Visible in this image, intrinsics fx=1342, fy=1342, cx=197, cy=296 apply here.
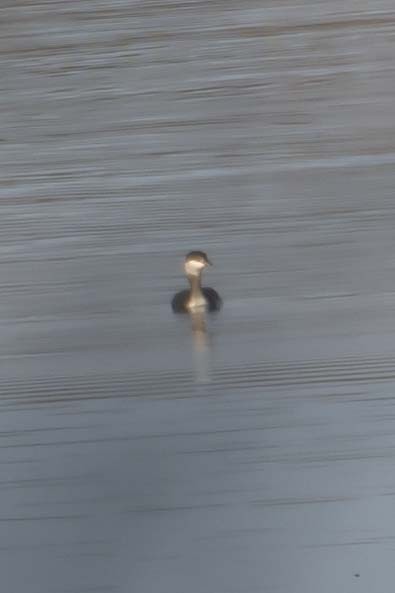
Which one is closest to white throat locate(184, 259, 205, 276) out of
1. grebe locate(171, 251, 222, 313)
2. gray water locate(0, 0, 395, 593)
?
grebe locate(171, 251, 222, 313)

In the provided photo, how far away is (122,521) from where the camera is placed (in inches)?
116

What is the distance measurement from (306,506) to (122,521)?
1.33ft

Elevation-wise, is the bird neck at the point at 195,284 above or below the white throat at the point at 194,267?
below

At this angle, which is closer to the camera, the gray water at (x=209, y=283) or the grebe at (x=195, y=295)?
the gray water at (x=209, y=283)

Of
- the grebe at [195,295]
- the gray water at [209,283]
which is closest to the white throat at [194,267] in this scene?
the grebe at [195,295]

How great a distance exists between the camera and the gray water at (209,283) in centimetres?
288

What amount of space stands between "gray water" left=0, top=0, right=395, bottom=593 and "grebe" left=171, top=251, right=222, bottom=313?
50 millimetres

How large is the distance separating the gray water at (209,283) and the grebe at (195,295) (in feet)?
0.16

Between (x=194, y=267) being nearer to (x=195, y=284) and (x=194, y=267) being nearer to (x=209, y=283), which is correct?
(x=195, y=284)

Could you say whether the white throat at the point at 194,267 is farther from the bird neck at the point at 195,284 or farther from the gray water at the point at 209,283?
the gray water at the point at 209,283

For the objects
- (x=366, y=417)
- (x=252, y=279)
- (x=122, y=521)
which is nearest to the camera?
(x=122, y=521)

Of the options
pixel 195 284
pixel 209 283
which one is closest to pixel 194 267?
pixel 195 284

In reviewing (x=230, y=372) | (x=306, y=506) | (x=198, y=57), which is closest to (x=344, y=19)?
(x=198, y=57)

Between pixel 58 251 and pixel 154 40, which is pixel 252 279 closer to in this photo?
pixel 58 251
